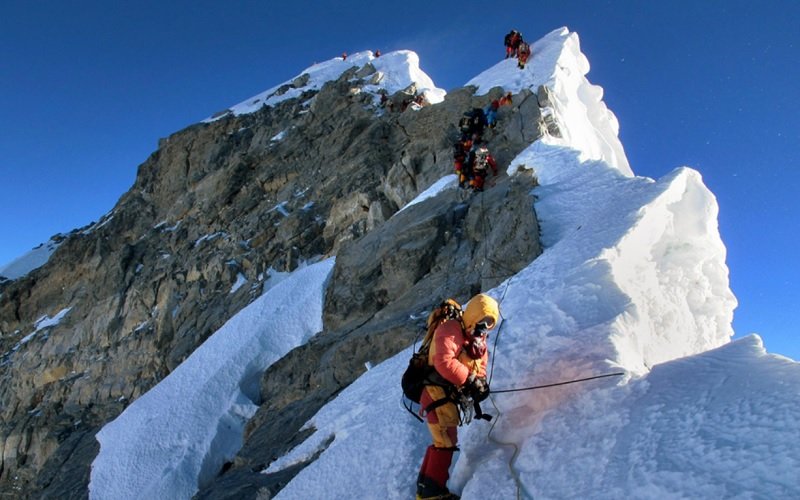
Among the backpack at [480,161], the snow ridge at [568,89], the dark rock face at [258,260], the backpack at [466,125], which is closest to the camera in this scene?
the dark rock face at [258,260]

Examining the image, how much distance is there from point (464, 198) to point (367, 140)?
531 inches

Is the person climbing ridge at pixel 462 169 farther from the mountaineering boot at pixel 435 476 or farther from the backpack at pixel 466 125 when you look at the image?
the mountaineering boot at pixel 435 476

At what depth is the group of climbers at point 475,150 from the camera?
14883mm

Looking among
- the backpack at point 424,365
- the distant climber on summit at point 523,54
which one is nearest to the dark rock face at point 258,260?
the distant climber on summit at point 523,54

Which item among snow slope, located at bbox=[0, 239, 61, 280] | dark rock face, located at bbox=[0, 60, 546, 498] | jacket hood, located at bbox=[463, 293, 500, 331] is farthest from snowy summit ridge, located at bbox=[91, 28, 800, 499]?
snow slope, located at bbox=[0, 239, 61, 280]

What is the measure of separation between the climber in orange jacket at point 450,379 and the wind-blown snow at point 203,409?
9.09m

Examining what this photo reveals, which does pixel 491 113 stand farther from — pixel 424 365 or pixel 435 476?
pixel 435 476

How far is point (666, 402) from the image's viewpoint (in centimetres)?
396

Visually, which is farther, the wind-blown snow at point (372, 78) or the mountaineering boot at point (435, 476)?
the wind-blown snow at point (372, 78)

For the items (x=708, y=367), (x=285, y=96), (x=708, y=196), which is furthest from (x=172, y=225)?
(x=708, y=367)

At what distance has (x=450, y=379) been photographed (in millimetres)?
4512

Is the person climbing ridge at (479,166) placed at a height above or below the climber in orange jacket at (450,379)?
above

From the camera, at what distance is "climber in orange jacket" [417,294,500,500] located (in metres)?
4.55

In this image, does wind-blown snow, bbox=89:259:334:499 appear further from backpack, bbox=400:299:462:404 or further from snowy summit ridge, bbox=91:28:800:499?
backpack, bbox=400:299:462:404
